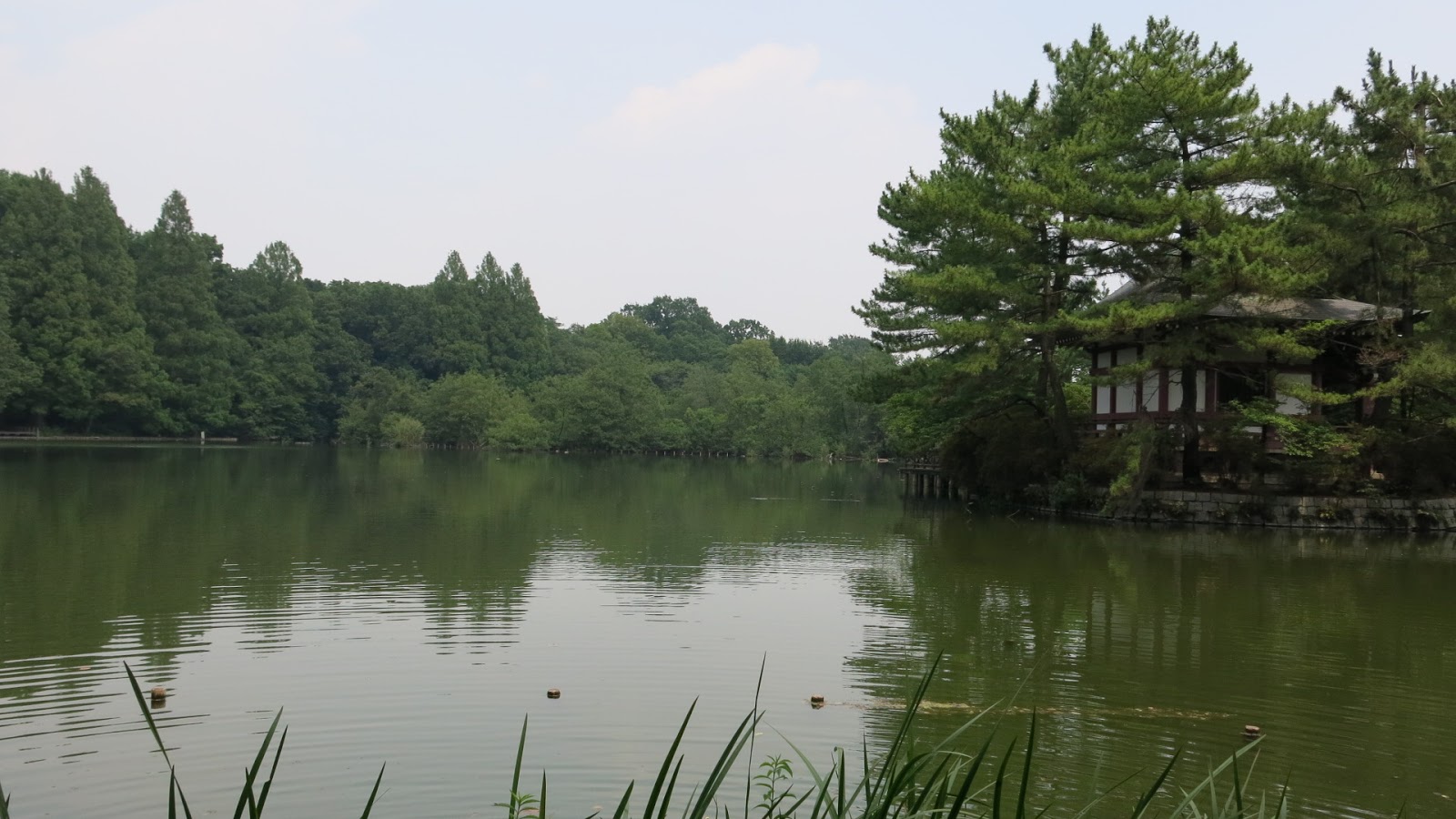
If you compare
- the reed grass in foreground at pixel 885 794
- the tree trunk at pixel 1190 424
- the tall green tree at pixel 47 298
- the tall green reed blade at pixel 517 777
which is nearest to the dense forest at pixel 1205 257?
the tree trunk at pixel 1190 424

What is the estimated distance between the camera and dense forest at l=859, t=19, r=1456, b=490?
22.8 metres

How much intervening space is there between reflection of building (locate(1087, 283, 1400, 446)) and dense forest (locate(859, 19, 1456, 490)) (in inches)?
4.6

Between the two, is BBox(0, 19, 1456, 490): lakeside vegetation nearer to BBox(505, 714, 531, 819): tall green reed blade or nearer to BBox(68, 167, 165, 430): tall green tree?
BBox(505, 714, 531, 819): tall green reed blade

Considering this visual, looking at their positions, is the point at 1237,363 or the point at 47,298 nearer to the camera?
the point at 1237,363

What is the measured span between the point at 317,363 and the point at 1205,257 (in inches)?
2923

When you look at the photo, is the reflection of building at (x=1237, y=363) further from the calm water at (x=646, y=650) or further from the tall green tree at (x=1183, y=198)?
the calm water at (x=646, y=650)

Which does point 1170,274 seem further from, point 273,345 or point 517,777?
point 273,345

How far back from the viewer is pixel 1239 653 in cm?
1070

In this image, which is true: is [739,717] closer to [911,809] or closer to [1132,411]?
[911,809]

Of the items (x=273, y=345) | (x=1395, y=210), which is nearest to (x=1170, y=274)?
(x=1395, y=210)

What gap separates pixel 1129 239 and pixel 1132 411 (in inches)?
207

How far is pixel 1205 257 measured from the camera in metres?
22.9

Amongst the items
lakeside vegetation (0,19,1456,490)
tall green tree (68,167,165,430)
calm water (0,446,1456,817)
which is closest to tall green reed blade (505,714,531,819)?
calm water (0,446,1456,817)

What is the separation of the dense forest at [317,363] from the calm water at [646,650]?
36.3 metres
